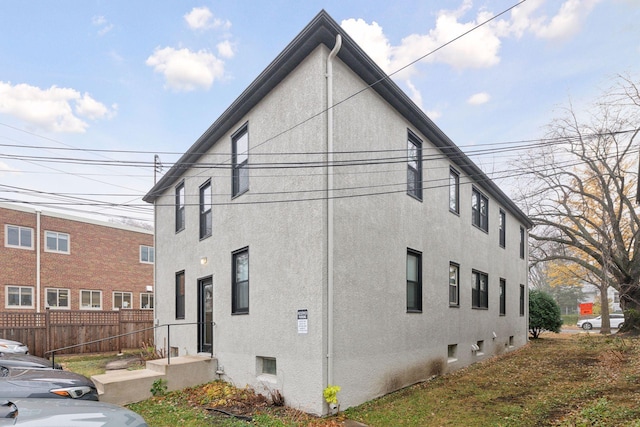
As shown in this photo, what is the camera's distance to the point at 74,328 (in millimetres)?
15359

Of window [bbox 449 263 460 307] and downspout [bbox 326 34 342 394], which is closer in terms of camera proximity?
downspout [bbox 326 34 342 394]

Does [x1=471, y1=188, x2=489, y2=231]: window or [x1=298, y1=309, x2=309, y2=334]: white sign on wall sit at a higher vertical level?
[x1=471, y1=188, x2=489, y2=231]: window

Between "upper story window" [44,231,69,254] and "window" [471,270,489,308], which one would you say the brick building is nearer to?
"upper story window" [44,231,69,254]

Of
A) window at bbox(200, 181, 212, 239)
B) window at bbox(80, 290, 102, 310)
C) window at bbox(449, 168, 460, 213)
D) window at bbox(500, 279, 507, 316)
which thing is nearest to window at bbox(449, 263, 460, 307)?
window at bbox(449, 168, 460, 213)

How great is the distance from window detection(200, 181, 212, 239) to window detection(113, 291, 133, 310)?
1621cm

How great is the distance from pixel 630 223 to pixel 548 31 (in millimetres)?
17119

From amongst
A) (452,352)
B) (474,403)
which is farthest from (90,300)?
(474,403)

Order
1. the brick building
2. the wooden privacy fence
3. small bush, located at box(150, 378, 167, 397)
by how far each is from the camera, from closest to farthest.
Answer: small bush, located at box(150, 378, 167, 397)
the wooden privacy fence
the brick building

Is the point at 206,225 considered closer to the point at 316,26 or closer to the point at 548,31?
the point at 316,26

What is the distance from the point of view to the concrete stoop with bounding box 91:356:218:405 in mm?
7859

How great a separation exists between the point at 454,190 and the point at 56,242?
2059cm

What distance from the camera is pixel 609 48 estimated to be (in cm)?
1000

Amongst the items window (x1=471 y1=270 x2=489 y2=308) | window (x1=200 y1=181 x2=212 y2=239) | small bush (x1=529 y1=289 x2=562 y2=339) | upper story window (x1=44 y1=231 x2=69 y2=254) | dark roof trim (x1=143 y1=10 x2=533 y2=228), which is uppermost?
dark roof trim (x1=143 y1=10 x2=533 y2=228)

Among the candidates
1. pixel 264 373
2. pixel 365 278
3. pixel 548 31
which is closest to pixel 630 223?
pixel 548 31
